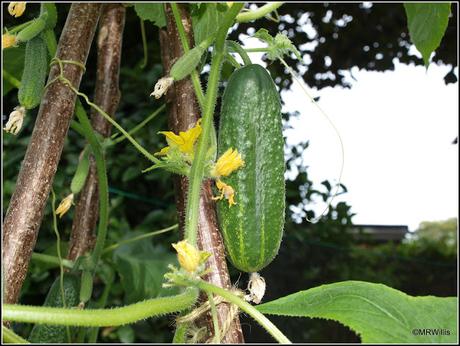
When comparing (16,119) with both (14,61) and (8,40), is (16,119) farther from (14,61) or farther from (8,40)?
(14,61)

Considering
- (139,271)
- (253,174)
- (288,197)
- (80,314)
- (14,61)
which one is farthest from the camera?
(288,197)

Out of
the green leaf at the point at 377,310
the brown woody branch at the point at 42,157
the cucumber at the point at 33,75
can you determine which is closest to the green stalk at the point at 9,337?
the brown woody branch at the point at 42,157

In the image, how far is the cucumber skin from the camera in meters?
0.81

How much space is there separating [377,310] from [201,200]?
0.87ft

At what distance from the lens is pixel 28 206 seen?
0.84m

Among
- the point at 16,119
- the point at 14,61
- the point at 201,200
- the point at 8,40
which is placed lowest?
the point at 201,200

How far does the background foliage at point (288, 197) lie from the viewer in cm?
221

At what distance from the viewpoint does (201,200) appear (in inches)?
33.1

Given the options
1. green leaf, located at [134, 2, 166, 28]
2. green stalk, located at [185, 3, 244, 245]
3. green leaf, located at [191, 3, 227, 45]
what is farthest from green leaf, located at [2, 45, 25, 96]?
green stalk, located at [185, 3, 244, 245]

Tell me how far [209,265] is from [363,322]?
8.3 inches

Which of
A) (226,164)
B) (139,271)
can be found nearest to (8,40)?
(226,164)

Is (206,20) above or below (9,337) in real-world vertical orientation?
above

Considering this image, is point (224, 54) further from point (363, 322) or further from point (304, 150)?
point (304, 150)

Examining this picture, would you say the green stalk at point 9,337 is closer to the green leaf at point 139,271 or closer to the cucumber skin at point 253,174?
the cucumber skin at point 253,174
